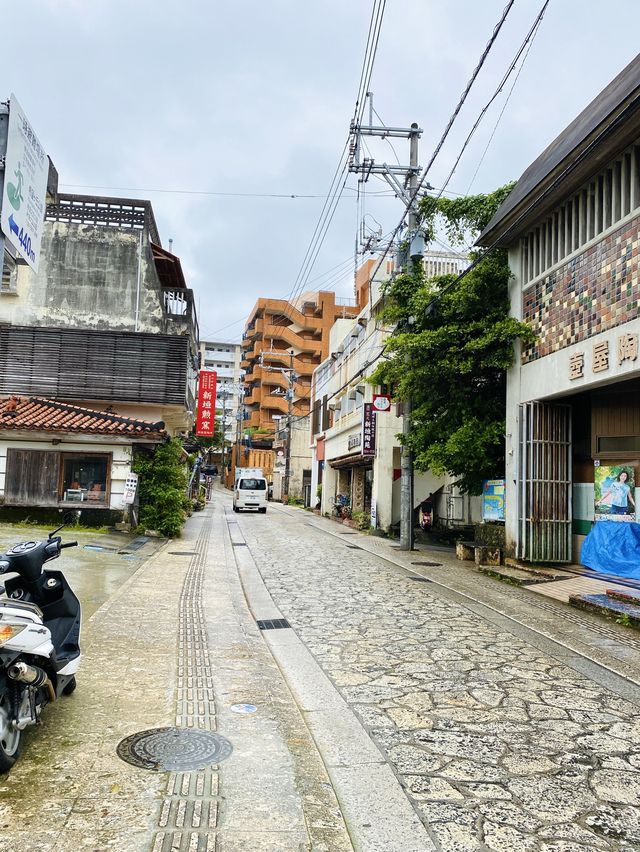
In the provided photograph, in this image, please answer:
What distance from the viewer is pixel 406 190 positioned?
1925cm

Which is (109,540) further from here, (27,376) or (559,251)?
(559,251)

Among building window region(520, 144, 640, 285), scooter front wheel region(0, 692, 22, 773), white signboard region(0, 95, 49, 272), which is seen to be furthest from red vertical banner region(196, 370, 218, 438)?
scooter front wheel region(0, 692, 22, 773)

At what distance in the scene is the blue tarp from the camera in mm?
11594

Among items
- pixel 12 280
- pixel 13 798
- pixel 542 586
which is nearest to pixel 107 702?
pixel 13 798

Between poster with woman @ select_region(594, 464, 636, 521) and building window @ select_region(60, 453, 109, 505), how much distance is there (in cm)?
1273

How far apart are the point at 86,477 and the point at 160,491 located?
2.10m

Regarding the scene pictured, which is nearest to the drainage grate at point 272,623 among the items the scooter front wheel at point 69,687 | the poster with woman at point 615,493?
the scooter front wheel at point 69,687

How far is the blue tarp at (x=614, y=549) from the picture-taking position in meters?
11.6

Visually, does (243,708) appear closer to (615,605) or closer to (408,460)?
(615,605)

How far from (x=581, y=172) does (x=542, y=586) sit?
762cm

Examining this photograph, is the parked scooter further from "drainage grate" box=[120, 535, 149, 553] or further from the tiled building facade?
"drainage grate" box=[120, 535, 149, 553]

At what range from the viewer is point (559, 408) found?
13.9 metres

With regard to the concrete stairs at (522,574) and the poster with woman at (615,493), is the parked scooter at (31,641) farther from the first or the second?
the poster with woman at (615,493)

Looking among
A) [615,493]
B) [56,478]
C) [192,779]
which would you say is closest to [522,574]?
[615,493]
